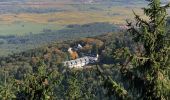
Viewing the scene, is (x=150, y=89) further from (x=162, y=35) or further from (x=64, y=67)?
(x=64, y=67)

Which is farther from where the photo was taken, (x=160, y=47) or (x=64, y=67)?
(x=64, y=67)

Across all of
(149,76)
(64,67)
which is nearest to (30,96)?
(149,76)

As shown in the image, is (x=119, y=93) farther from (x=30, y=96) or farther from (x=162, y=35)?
(x=30, y=96)

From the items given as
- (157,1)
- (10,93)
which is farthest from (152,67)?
(10,93)

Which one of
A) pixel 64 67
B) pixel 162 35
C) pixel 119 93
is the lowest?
pixel 64 67

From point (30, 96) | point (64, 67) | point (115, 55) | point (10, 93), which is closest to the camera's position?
point (115, 55)

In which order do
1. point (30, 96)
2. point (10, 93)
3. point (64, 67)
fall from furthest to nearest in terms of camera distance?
point (64, 67)
point (10, 93)
point (30, 96)

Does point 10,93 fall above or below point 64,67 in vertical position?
above
